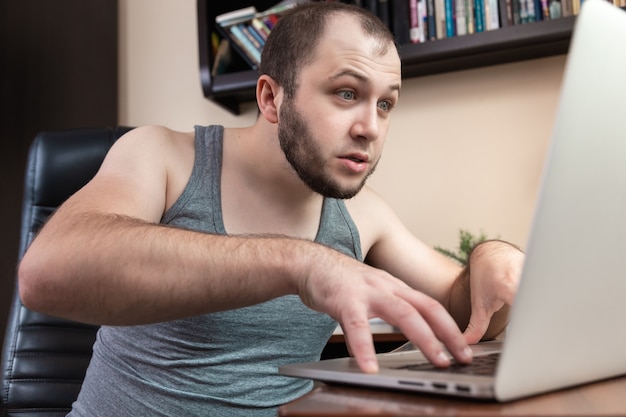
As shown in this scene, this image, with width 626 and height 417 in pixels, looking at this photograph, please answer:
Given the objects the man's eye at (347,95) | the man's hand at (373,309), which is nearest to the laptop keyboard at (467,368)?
the man's hand at (373,309)

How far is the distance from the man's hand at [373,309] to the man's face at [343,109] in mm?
544

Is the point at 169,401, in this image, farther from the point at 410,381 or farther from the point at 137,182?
the point at 410,381

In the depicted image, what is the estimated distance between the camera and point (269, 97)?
1235 millimetres

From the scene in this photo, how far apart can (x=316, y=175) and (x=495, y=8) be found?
2.69ft

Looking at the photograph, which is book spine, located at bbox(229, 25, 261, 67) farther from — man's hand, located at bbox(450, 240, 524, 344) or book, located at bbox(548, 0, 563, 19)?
man's hand, located at bbox(450, 240, 524, 344)

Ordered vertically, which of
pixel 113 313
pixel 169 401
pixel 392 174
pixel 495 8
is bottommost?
pixel 169 401

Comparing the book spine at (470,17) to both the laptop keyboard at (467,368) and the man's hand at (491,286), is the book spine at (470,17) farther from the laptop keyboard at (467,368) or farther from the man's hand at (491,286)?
the laptop keyboard at (467,368)

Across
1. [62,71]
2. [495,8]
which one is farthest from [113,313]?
[62,71]

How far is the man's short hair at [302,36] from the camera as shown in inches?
44.6

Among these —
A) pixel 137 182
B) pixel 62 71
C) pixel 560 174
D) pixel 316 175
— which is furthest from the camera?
pixel 62 71

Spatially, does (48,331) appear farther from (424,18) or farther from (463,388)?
(424,18)

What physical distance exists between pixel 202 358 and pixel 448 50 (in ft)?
3.46

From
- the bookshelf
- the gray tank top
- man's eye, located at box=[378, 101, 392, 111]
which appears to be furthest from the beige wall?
the gray tank top

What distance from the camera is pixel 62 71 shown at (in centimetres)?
201
